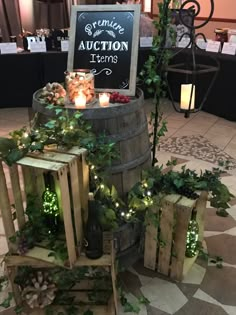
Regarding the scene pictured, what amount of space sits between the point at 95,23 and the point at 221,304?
1.61 m

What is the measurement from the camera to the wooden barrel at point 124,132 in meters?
1.65

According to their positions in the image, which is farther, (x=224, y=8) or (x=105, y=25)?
(x=224, y=8)

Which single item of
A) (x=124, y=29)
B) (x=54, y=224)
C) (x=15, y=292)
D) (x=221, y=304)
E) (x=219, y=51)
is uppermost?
(x=124, y=29)

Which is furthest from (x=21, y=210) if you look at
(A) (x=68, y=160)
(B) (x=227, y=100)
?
(B) (x=227, y=100)

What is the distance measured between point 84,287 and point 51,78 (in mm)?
3282

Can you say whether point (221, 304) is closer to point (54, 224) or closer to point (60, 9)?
point (54, 224)

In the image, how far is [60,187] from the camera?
133 cm

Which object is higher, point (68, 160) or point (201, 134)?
point (68, 160)

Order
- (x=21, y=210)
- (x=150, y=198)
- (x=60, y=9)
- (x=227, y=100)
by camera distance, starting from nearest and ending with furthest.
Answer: (x=21, y=210)
(x=150, y=198)
(x=227, y=100)
(x=60, y=9)

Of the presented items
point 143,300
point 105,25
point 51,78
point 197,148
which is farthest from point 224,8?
point 143,300

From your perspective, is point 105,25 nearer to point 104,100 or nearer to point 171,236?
point 104,100

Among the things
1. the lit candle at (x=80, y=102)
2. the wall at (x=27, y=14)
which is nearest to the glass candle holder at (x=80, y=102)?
the lit candle at (x=80, y=102)

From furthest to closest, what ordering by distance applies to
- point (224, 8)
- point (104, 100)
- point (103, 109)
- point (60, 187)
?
point (224, 8), point (104, 100), point (103, 109), point (60, 187)

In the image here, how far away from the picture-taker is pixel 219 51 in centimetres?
422
